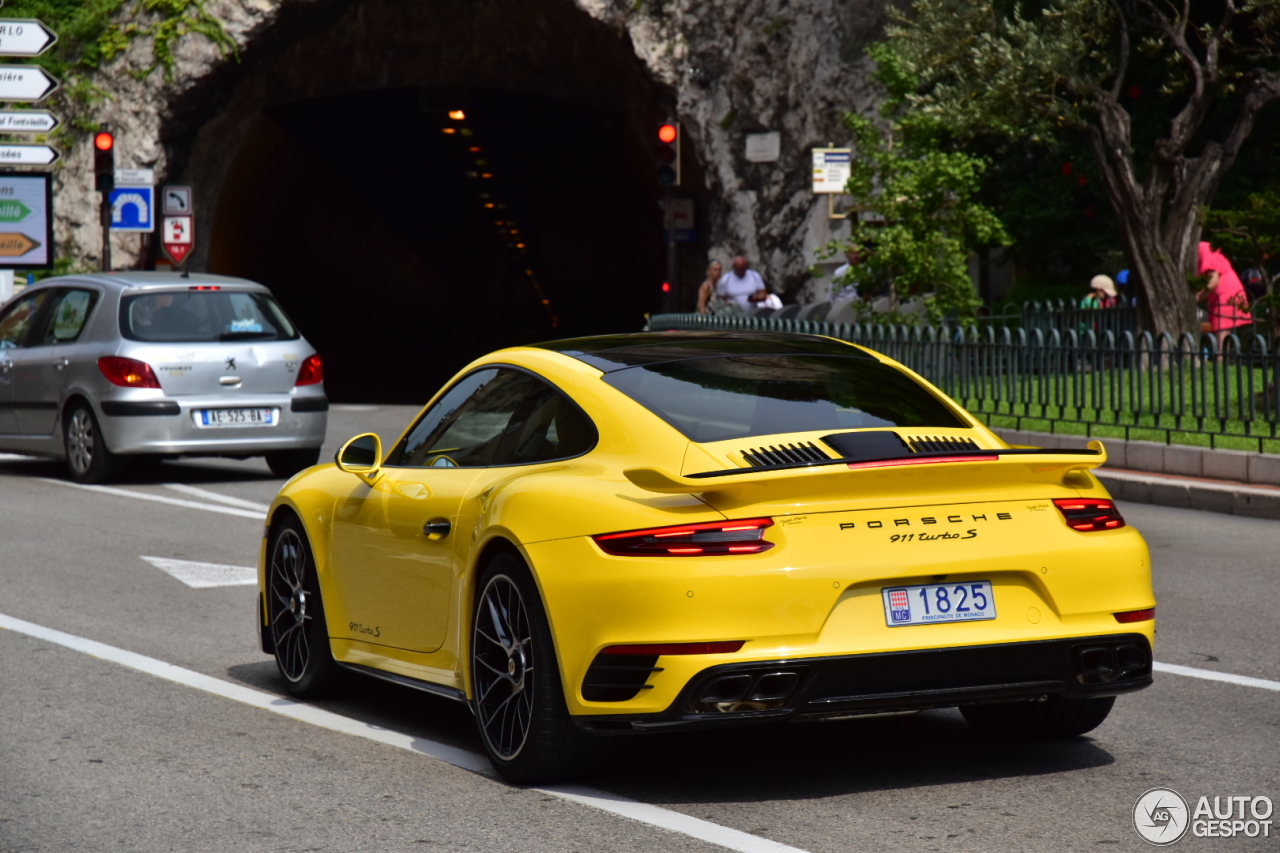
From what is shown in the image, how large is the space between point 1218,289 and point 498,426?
612 inches

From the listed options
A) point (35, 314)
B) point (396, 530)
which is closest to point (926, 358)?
point (35, 314)

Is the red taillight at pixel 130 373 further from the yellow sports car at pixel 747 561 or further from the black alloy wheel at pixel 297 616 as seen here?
the yellow sports car at pixel 747 561

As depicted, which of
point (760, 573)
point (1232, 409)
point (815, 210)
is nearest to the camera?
point (760, 573)

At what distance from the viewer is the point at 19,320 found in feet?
53.5

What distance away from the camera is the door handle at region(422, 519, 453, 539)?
18.7 ft

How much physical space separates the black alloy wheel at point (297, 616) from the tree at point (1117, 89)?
578 inches

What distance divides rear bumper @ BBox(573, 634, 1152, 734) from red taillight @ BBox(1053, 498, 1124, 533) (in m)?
0.33

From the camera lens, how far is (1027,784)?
5273 mm

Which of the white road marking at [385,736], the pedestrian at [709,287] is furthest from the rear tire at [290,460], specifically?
the pedestrian at [709,287]

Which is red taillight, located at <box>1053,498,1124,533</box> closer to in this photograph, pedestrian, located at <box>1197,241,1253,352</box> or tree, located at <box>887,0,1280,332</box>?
pedestrian, located at <box>1197,241,1253,352</box>

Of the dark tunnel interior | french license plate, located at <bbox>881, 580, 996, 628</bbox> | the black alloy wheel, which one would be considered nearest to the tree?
the black alloy wheel

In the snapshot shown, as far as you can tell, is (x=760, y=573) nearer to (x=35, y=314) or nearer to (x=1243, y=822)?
(x=1243, y=822)

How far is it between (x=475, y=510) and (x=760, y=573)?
111 centimetres

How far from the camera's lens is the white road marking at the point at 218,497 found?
13.2 metres
